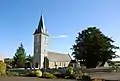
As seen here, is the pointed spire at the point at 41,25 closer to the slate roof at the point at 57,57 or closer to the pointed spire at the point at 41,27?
the pointed spire at the point at 41,27

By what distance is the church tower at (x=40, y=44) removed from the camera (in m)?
91.0

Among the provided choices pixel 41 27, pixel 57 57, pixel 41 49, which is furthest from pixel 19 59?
pixel 57 57

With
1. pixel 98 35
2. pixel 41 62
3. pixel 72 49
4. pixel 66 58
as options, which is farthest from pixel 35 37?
pixel 98 35

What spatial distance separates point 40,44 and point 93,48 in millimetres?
35625

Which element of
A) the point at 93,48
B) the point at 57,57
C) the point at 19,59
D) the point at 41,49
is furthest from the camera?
the point at 57,57

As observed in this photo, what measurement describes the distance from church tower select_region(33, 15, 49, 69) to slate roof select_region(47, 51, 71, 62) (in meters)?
4.33

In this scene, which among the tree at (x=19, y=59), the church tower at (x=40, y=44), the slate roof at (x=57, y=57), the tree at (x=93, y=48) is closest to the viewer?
the tree at (x=93, y=48)

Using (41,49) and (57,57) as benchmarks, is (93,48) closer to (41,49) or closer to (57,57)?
(41,49)

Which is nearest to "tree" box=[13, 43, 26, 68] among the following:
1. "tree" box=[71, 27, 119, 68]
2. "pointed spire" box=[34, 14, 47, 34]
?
"pointed spire" box=[34, 14, 47, 34]

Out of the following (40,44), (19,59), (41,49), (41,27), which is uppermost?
(41,27)

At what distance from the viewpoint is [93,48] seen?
61.4m

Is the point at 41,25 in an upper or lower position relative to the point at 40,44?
upper

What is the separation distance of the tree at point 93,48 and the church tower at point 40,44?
92.4 feet

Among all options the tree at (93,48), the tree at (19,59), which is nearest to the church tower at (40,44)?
the tree at (19,59)
